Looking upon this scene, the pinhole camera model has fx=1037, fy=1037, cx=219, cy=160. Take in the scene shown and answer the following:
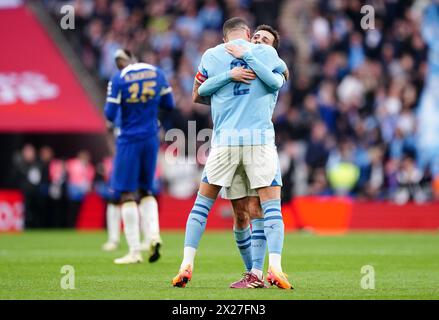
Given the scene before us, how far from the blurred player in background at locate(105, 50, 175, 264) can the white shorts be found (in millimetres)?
3535

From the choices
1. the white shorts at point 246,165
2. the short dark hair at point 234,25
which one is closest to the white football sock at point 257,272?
the white shorts at point 246,165

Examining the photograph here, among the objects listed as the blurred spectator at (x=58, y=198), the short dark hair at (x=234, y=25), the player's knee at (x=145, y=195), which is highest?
the blurred spectator at (x=58, y=198)

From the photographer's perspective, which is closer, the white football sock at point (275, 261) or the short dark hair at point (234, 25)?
the white football sock at point (275, 261)

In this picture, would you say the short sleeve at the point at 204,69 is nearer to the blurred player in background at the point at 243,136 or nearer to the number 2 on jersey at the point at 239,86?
the blurred player in background at the point at 243,136

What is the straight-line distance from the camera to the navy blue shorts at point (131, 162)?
13.1 metres

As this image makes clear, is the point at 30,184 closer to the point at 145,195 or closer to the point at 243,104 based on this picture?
the point at 145,195

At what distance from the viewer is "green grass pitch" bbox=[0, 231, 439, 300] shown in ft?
29.1

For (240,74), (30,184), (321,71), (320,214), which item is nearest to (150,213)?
(240,74)

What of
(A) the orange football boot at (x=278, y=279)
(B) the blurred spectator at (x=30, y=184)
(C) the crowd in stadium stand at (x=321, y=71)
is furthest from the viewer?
(C) the crowd in stadium stand at (x=321, y=71)

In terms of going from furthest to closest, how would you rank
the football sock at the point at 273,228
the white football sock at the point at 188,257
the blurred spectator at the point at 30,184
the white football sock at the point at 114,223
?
the blurred spectator at the point at 30,184, the white football sock at the point at 114,223, the white football sock at the point at 188,257, the football sock at the point at 273,228

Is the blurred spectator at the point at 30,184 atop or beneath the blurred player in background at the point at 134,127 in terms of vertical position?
atop

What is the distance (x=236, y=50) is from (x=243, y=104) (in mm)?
497
